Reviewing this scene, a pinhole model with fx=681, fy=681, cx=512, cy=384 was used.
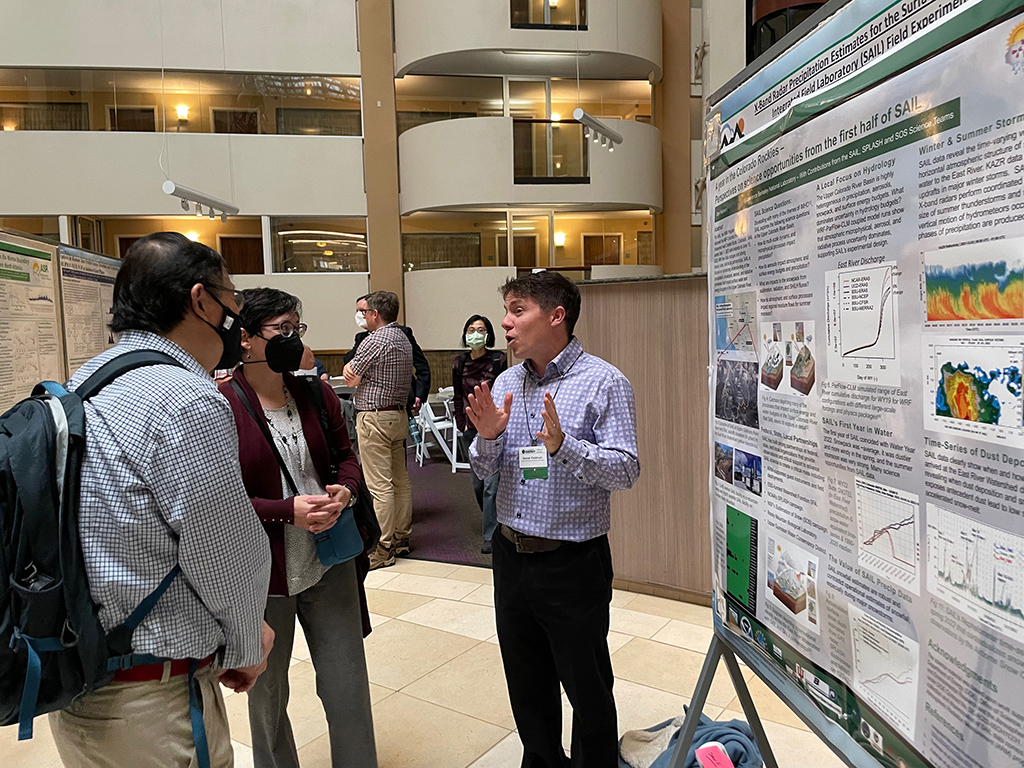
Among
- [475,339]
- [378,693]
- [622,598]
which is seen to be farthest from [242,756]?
[475,339]

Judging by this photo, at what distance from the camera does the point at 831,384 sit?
1202mm

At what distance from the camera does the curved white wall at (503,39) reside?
1050 cm

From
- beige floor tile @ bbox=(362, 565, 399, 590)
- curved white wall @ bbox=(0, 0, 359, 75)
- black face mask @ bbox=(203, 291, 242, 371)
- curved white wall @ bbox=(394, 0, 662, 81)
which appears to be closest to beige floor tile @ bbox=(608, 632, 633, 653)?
beige floor tile @ bbox=(362, 565, 399, 590)

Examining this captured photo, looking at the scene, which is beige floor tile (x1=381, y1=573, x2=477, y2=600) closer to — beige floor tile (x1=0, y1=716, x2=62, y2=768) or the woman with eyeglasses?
beige floor tile (x1=0, y1=716, x2=62, y2=768)

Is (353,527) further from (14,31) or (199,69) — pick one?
(14,31)

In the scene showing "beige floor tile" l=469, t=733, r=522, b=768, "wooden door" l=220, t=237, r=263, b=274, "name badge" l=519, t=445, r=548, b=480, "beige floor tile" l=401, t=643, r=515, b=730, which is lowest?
"beige floor tile" l=401, t=643, r=515, b=730

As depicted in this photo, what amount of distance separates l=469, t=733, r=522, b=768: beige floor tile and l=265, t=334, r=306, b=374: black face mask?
5.59ft

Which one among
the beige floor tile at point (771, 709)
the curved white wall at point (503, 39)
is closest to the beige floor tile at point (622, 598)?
the beige floor tile at point (771, 709)

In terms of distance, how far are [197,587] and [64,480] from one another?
0.33 metres

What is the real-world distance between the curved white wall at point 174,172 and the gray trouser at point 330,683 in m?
9.49

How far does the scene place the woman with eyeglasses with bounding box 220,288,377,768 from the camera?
2.04 metres

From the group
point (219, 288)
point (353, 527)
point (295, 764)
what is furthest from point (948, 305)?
point (295, 764)

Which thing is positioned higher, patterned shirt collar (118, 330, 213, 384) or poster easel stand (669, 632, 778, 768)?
patterned shirt collar (118, 330, 213, 384)

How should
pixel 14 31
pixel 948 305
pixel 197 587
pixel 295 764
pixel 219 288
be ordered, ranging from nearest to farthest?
pixel 948 305 < pixel 197 587 < pixel 219 288 < pixel 295 764 < pixel 14 31
